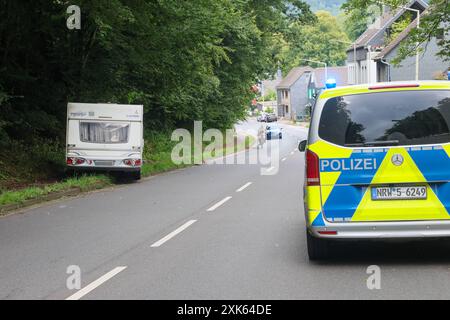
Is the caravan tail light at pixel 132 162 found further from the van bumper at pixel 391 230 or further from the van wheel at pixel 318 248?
the van bumper at pixel 391 230

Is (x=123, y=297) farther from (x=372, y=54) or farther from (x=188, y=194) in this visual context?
(x=372, y=54)

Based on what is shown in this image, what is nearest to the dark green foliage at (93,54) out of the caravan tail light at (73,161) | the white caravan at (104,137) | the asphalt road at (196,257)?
the white caravan at (104,137)

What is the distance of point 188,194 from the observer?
16875mm

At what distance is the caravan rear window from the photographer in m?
20.9

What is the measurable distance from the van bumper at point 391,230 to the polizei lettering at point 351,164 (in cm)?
58

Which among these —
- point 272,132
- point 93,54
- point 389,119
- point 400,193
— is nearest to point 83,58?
point 93,54

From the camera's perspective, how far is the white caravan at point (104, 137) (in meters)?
20.7

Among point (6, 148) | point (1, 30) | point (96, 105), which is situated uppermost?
point (1, 30)

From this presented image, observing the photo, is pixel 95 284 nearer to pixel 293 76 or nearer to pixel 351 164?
pixel 351 164

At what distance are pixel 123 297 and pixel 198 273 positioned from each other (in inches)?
47.2

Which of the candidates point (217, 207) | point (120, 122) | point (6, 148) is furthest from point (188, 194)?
point (6, 148)

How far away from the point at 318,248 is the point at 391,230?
92 cm

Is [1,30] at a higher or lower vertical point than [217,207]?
higher
